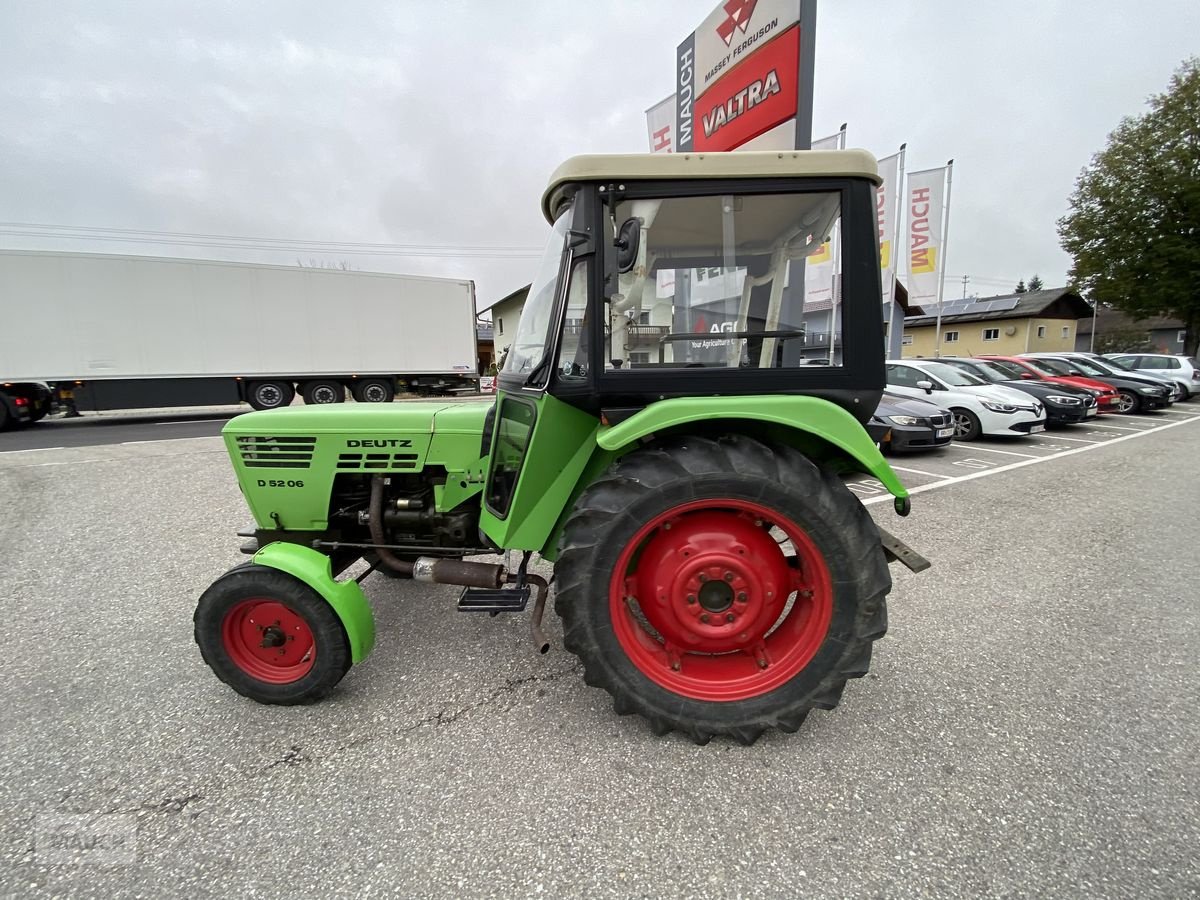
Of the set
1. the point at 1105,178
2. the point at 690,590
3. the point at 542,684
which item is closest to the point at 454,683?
the point at 542,684

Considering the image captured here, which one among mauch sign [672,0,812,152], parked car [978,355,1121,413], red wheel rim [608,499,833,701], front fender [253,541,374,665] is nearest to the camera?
red wheel rim [608,499,833,701]

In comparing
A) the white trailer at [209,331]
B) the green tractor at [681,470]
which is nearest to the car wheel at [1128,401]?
the green tractor at [681,470]

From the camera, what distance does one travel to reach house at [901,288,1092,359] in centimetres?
3048

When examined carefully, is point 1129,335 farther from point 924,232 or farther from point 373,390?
point 373,390

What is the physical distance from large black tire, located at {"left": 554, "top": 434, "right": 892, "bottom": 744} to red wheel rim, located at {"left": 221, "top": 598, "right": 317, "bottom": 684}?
119 cm

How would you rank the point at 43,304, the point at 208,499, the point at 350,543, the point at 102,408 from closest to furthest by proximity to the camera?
the point at 350,543 → the point at 208,499 → the point at 43,304 → the point at 102,408

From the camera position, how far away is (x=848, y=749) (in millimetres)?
1856

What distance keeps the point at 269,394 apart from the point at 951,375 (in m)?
15.1

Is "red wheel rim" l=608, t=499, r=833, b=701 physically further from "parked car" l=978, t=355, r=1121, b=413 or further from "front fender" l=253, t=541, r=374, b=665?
"parked car" l=978, t=355, r=1121, b=413

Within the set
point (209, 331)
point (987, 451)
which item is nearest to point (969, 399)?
point (987, 451)

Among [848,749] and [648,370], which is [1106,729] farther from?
[648,370]

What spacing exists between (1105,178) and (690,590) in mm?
31654

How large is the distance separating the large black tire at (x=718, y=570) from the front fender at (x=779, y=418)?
104 mm

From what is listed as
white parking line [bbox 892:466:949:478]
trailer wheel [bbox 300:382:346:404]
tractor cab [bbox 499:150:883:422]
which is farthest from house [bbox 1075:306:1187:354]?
tractor cab [bbox 499:150:883:422]
